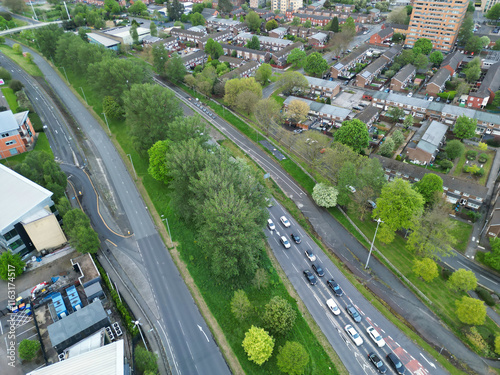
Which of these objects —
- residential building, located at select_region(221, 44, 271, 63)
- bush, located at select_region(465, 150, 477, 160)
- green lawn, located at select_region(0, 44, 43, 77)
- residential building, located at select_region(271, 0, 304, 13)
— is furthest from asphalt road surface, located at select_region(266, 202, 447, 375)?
residential building, located at select_region(271, 0, 304, 13)

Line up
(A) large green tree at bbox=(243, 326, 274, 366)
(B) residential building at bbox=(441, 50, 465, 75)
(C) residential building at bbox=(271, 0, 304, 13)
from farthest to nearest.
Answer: (C) residential building at bbox=(271, 0, 304, 13) → (B) residential building at bbox=(441, 50, 465, 75) → (A) large green tree at bbox=(243, 326, 274, 366)

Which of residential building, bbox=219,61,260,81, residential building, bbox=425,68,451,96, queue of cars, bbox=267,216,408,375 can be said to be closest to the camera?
queue of cars, bbox=267,216,408,375

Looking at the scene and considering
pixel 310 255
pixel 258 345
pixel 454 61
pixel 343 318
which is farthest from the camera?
pixel 454 61

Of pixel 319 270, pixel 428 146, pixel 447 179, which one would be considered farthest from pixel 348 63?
pixel 319 270

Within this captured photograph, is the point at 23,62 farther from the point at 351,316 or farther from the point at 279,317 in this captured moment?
the point at 351,316

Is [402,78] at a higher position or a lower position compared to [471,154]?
higher

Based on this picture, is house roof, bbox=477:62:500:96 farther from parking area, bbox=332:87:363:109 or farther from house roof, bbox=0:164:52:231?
house roof, bbox=0:164:52:231
